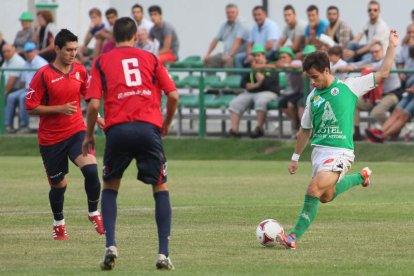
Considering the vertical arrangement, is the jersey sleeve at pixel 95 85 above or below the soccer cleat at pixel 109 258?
above

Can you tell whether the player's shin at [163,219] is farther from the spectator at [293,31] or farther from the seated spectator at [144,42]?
the seated spectator at [144,42]

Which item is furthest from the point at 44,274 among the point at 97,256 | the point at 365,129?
the point at 365,129

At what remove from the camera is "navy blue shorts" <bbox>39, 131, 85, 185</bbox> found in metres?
13.9

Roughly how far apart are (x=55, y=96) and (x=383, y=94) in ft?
39.1

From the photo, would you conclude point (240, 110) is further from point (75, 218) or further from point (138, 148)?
point (138, 148)

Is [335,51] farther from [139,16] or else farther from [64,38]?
[64,38]

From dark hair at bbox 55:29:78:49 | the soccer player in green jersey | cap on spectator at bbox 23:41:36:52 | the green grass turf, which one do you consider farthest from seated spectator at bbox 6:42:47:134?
the soccer player in green jersey

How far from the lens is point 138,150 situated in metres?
10.7

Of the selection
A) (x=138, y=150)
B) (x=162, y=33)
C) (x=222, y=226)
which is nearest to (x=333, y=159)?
(x=222, y=226)

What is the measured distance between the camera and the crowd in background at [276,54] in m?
24.7

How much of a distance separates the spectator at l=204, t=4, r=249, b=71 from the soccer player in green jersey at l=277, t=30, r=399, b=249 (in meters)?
14.3

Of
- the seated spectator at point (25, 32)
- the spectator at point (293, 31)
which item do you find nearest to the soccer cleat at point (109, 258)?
the spectator at point (293, 31)

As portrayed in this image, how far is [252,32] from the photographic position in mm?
27016

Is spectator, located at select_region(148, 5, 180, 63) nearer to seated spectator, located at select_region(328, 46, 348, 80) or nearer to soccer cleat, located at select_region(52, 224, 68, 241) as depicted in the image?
seated spectator, located at select_region(328, 46, 348, 80)
